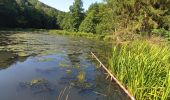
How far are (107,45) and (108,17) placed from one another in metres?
18.5

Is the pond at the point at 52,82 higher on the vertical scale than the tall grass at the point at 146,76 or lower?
lower

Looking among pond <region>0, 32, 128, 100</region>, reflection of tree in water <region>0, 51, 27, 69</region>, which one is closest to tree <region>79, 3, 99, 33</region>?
reflection of tree in water <region>0, 51, 27, 69</region>

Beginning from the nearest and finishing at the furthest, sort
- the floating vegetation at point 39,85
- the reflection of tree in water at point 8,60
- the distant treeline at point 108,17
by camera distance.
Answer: the floating vegetation at point 39,85 → the reflection of tree in water at point 8,60 → the distant treeline at point 108,17

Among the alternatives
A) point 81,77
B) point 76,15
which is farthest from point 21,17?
point 81,77

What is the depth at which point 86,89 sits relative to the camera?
12078 mm

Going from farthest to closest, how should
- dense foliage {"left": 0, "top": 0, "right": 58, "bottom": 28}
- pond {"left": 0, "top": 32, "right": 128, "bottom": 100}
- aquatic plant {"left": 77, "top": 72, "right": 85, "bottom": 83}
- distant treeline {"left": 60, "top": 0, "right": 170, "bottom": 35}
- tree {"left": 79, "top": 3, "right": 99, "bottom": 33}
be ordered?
dense foliage {"left": 0, "top": 0, "right": 58, "bottom": 28}
tree {"left": 79, "top": 3, "right": 99, "bottom": 33}
distant treeline {"left": 60, "top": 0, "right": 170, "bottom": 35}
aquatic plant {"left": 77, "top": 72, "right": 85, "bottom": 83}
pond {"left": 0, "top": 32, "right": 128, "bottom": 100}

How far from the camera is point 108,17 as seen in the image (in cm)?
5472

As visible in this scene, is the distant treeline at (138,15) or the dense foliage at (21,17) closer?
the distant treeline at (138,15)

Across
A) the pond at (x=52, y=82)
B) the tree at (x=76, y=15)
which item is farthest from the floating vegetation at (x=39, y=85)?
the tree at (x=76, y=15)

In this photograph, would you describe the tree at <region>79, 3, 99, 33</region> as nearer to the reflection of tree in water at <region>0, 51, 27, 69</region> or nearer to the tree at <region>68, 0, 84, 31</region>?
the tree at <region>68, 0, 84, 31</region>

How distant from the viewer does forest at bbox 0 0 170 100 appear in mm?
10469

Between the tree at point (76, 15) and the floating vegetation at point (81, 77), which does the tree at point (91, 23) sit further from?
the floating vegetation at point (81, 77)

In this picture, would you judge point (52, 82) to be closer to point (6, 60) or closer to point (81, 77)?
point (81, 77)

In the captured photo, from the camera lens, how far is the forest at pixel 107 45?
1047cm
